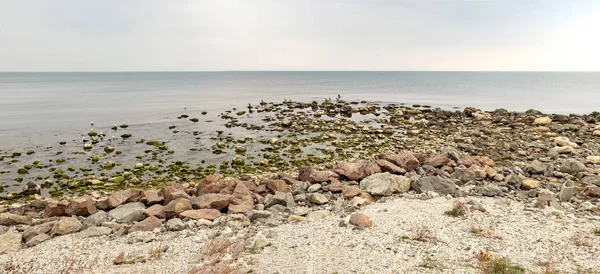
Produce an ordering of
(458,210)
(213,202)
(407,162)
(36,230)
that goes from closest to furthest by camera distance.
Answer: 1. (36,230)
2. (458,210)
3. (213,202)
4. (407,162)

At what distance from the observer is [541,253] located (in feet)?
29.1

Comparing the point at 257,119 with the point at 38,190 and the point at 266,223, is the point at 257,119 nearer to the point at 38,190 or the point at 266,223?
the point at 38,190

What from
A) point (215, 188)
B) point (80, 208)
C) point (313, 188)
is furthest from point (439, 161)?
point (80, 208)

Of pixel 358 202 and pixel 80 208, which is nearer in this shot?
pixel 80 208

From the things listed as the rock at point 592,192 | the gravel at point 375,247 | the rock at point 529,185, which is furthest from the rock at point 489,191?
the rock at point 592,192

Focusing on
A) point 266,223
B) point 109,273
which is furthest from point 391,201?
point 109,273

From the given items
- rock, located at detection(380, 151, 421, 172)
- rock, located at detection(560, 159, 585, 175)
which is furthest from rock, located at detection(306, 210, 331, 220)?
rock, located at detection(560, 159, 585, 175)

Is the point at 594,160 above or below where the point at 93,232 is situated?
above

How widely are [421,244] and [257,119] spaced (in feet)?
114

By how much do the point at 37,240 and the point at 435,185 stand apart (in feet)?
47.1

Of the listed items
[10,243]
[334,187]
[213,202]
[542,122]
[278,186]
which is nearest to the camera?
[10,243]

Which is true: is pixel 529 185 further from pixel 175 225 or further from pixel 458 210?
pixel 175 225

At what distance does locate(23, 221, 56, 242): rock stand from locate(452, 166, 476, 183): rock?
16279mm

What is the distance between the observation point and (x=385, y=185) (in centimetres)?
1469
